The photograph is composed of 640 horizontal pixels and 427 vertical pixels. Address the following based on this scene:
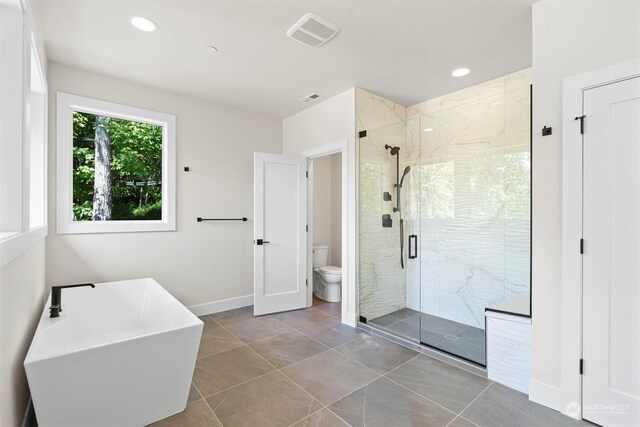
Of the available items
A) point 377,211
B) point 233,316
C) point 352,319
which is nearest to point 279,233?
point 233,316

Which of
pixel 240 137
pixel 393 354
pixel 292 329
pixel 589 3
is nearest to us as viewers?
pixel 589 3

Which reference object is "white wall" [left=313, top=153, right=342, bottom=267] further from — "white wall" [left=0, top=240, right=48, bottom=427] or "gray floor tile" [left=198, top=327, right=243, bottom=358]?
"white wall" [left=0, top=240, right=48, bottom=427]

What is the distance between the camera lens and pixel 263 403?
1.95 metres

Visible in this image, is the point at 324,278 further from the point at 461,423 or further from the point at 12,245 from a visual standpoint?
the point at 12,245

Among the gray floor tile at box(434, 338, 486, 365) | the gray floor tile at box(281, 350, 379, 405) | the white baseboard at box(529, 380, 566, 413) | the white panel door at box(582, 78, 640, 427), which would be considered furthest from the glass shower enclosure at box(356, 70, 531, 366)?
the gray floor tile at box(281, 350, 379, 405)

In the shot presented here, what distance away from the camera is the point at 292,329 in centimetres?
321

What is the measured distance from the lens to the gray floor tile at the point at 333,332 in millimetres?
2918

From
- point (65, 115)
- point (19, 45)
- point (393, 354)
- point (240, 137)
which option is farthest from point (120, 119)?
point (393, 354)

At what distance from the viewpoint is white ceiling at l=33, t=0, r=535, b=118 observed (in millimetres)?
2020

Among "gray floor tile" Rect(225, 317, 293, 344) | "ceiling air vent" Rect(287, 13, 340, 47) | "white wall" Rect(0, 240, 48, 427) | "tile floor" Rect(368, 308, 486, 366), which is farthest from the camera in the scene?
"gray floor tile" Rect(225, 317, 293, 344)

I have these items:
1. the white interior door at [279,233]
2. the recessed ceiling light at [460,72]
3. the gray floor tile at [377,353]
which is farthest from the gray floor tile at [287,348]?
the recessed ceiling light at [460,72]

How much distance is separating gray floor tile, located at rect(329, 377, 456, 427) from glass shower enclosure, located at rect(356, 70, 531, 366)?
71cm

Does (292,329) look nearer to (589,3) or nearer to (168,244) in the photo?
(168,244)

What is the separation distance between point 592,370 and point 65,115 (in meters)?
4.49
